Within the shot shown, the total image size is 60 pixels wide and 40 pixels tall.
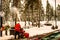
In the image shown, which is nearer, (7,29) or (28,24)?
(7,29)

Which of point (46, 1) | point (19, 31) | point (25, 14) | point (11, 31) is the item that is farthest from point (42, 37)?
point (46, 1)

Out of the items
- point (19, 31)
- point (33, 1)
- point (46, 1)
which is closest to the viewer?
point (19, 31)

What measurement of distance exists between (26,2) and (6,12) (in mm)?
1580

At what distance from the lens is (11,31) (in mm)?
10539

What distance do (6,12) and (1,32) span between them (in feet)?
5.35

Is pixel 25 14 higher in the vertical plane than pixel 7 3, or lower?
lower

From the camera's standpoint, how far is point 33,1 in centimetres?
1148

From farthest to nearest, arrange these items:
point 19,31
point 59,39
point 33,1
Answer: point 33,1, point 19,31, point 59,39

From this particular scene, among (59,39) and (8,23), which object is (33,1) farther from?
(59,39)

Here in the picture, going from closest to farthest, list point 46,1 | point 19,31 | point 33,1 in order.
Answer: point 19,31 → point 33,1 → point 46,1

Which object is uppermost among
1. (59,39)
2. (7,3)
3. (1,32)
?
(7,3)

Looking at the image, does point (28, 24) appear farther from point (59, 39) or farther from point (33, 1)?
Result: point (59, 39)

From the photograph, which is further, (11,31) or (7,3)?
(7,3)

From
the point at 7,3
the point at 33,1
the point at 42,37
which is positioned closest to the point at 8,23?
the point at 7,3
